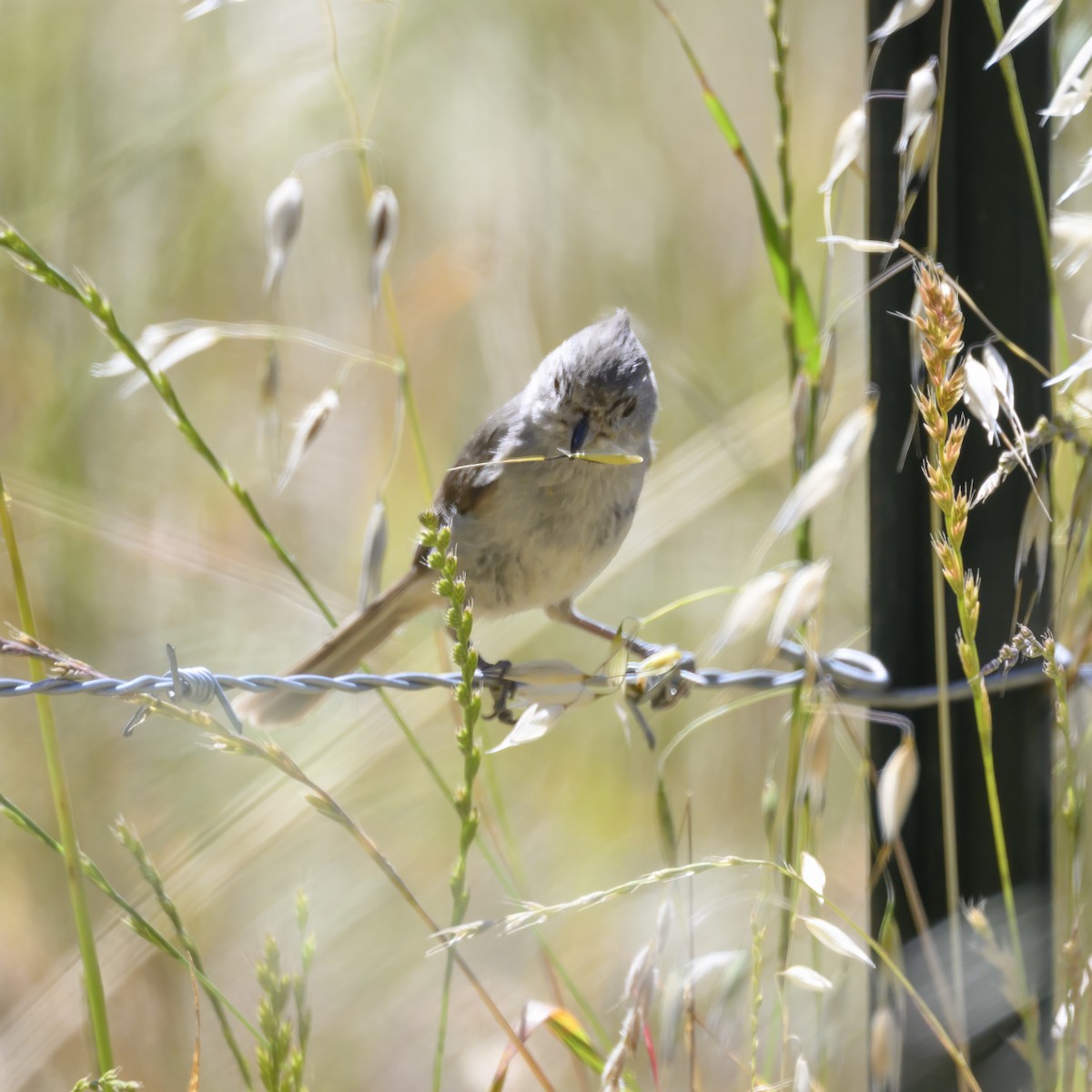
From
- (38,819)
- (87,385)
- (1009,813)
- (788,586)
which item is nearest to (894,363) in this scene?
(788,586)

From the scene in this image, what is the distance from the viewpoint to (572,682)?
138 centimetres

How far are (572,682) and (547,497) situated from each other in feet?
1.94

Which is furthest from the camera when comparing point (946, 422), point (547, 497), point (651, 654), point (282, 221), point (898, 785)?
point (547, 497)

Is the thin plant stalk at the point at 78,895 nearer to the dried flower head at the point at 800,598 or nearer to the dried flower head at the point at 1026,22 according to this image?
the dried flower head at the point at 800,598

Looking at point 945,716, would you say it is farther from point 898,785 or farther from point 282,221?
point 282,221

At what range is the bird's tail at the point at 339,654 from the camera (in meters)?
2.04

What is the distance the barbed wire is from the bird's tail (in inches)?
24.3

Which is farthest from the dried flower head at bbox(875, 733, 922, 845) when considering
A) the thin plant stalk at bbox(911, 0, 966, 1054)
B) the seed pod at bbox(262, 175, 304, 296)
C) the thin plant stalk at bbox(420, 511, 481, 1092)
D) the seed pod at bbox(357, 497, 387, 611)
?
the seed pod at bbox(262, 175, 304, 296)

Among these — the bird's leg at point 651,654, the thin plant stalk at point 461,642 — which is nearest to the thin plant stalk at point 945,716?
the bird's leg at point 651,654

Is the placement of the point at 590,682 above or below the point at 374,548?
below

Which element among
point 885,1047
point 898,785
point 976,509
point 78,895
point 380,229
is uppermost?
point 380,229

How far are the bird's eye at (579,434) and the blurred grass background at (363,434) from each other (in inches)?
21.9

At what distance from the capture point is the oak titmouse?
191 centimetres

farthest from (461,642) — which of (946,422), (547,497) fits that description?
(547,497)
